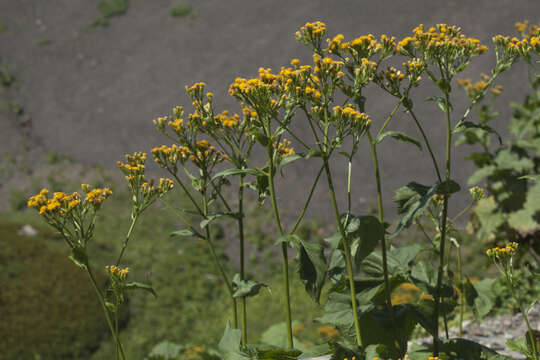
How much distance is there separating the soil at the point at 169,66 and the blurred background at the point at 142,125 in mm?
45

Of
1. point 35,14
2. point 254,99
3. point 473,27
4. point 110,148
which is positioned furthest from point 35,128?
point 254,99

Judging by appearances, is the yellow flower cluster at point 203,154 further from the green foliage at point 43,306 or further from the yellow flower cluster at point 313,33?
the green foliage at point 43,306

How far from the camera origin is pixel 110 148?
12570mm

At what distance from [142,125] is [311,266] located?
11662mm

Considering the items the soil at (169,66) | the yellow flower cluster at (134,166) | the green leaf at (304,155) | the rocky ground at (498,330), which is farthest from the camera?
the soil at (169,66)

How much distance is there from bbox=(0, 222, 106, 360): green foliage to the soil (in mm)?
4190

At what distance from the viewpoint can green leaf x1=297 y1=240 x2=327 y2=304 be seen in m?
1.89

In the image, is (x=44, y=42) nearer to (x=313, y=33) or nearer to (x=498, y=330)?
(x=498, y=330)

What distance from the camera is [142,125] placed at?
13.0 meters

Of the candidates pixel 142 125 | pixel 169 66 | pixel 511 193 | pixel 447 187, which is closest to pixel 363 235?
pixel 447 187

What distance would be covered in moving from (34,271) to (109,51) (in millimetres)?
11478

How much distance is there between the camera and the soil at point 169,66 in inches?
410

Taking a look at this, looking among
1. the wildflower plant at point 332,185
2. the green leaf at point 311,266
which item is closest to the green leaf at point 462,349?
the wildflower plant at point 332,185

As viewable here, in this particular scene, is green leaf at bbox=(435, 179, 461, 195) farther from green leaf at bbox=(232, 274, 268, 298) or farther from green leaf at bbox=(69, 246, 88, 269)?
green leaf at bbox=(69, 246, 88, 269)
